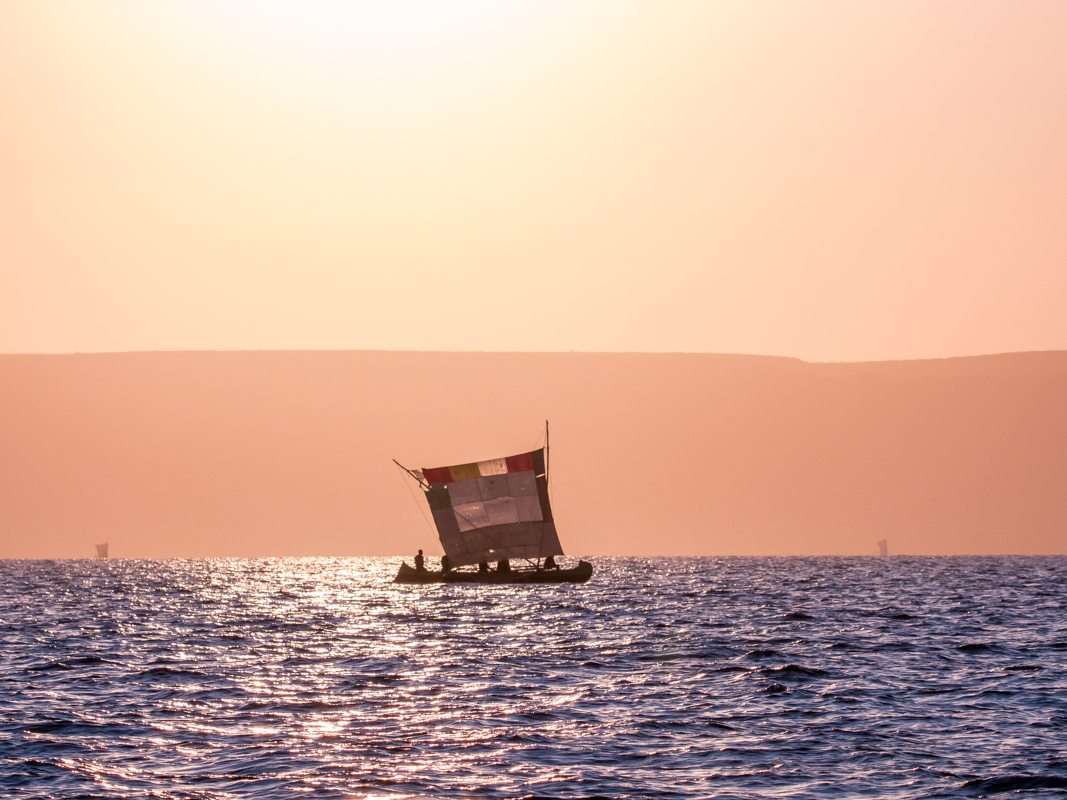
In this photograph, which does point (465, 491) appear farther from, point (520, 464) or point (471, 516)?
point (520, 464)

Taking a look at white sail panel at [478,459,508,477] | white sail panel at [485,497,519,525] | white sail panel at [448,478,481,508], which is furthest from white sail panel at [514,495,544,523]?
white sail panel at [448,478,481,508]

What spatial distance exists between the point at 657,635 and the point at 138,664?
17431mm

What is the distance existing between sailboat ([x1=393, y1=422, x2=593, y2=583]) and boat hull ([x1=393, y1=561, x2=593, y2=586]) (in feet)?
0.21

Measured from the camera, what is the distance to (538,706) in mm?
25781

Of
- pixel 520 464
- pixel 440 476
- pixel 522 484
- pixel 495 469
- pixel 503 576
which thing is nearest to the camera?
pixel 520 464

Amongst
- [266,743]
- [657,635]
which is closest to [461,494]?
[657,635]

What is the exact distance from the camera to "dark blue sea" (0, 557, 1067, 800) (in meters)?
18.9

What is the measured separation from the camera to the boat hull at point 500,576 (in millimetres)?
75375

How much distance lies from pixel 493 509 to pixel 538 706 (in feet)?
→ 153

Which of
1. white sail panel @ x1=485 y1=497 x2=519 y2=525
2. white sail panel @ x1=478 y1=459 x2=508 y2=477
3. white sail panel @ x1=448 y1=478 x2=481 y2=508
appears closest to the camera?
white sail panel @ x1=478 y1=459 x2=508 y2=477

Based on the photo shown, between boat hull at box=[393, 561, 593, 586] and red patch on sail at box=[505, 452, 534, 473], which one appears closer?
red patch on sail at box=[505, 452, 534, 473]

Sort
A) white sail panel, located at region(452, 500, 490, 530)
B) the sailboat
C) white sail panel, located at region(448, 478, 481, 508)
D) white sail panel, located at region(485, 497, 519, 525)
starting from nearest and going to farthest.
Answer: the sailboat, white sail panel, located at region(448, 478, 481, 508), white sail panel, located at region(485, 497, 519, 525), white sail panel, located at region(452, 500, 490, 530)

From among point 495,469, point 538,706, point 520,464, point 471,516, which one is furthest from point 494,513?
point 538,706

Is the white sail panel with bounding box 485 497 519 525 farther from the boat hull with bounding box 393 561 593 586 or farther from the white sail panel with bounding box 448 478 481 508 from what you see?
the boat hull with bounding box 393 561 593 586
